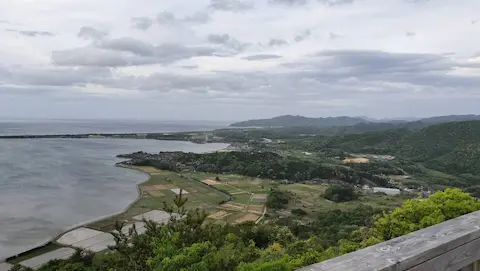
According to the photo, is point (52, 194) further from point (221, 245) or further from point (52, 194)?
point (221, 245)

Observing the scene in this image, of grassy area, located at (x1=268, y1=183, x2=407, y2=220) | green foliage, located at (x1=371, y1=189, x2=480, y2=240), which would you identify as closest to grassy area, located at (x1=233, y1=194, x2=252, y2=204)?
grassy area, located at (x1=268, y1=183, x2=407, y2=220)

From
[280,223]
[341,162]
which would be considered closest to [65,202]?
[280,223]

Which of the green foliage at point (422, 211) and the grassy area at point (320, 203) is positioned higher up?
the green foliage at point (422, 211)

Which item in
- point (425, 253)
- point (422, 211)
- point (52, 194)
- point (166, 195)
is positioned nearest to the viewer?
point (425, 253)

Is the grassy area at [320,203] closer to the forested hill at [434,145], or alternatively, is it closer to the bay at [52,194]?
the bay at [52,194]

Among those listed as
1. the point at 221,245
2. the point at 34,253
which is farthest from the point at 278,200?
the point at 221,245

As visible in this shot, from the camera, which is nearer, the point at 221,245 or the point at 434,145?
the point at 221,245

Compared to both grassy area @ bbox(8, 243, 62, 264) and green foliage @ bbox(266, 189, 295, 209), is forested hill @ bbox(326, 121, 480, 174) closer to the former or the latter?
green foliage @ bbox(266, 189, 295, 209)

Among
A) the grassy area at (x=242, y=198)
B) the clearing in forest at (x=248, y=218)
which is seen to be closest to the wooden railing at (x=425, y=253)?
the clearing in forest at (x=248, y=218)
